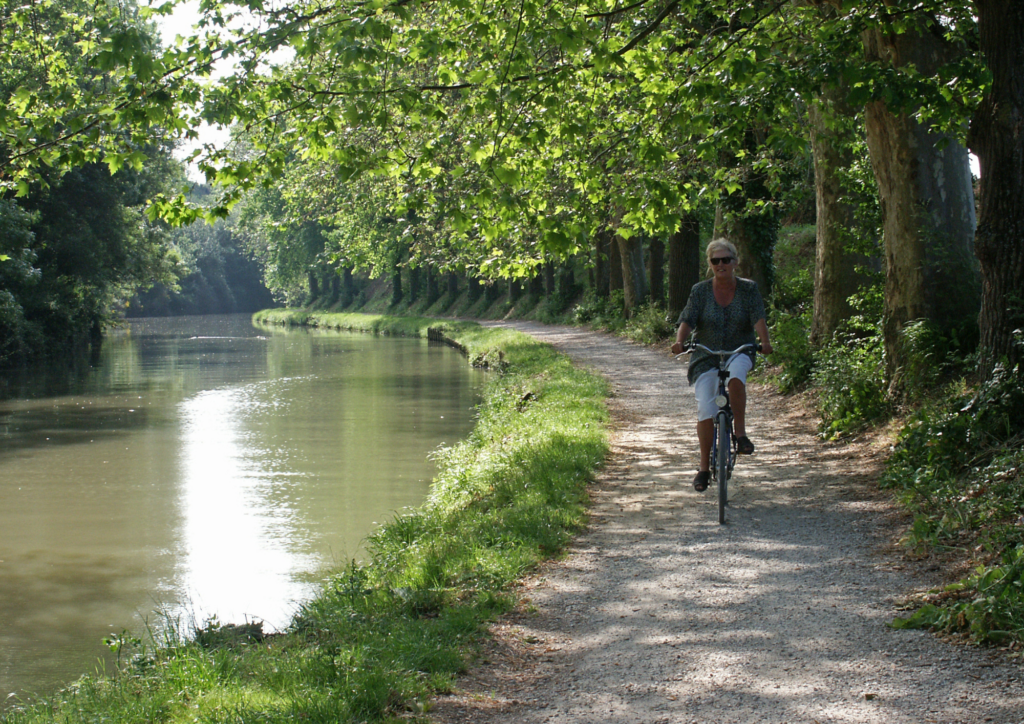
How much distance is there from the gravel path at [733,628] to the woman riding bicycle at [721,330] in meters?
0.72

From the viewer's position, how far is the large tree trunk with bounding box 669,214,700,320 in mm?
22984

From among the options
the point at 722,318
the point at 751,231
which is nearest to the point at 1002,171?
the point at 722,318

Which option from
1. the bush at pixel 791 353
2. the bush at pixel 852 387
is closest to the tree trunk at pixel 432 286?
the bush at pixel 791 353

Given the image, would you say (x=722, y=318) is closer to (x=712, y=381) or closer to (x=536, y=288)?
(x=712, y=381)

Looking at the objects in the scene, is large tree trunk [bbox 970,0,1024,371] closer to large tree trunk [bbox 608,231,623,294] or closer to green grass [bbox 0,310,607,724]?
green grass [bbox 0,310,607,724]

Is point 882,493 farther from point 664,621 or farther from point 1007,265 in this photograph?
point 664,621

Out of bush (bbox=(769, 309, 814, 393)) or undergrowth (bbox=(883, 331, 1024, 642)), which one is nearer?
undergrowth (bbox=(883, 331, 1024, 642))

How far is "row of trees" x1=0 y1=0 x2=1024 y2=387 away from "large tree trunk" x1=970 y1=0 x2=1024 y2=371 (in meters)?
0.01

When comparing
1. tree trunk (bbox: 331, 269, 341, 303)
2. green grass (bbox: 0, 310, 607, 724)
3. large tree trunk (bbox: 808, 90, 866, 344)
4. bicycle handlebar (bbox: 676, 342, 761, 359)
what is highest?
tree trunk (bbox: 331, 269, 341, 303)

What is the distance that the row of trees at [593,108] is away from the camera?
7395mm

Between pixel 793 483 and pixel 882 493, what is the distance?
0.87m

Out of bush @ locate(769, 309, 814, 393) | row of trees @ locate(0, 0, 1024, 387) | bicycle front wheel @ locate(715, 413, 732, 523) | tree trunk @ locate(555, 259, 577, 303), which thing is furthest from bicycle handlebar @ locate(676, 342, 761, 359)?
tree trunk @ locate(555, 259, 577, 303)

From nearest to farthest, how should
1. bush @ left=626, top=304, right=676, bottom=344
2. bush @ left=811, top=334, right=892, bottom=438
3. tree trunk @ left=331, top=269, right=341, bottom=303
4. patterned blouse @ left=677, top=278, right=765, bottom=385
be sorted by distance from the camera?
patterned blouse @ left=677, top=278, right=765, bottom=385
bush @ left=811, top=334, right=892, bottom=438
bush @ left=626, top=304, right=676, bottom=344
tree trunk @ left=331, top=269, right=341, bottom=303

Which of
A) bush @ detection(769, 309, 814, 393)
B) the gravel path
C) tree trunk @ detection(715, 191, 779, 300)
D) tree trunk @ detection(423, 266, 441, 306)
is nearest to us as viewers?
the gravel path
